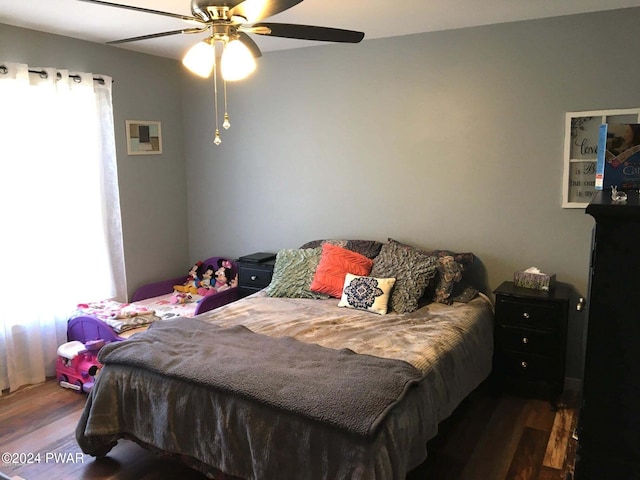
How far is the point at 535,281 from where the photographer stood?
3.38 meters

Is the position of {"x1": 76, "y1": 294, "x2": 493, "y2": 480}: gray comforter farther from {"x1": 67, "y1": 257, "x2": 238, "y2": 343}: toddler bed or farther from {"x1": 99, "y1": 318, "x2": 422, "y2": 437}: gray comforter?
{"x1": 67, "y1": 257, "x2": 238, "y2": 343}: toddler bed

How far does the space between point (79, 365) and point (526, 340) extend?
295 centimetres

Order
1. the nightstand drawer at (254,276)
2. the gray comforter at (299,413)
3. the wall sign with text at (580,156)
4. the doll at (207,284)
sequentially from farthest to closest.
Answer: the doll at (207,284) → the nightstand drawer at (254,276) → the wall sign with text at (580,156) → the gray comforter at (299,413)

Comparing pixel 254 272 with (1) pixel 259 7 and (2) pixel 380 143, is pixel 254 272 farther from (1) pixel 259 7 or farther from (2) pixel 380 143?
(1) pixel 259 7

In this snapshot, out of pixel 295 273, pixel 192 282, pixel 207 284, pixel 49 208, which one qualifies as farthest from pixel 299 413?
pixel 192 282

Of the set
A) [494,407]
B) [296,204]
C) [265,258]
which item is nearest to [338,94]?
[296,204]

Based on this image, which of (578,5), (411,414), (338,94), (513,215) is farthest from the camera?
(338,94)

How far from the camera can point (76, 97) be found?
384 cm

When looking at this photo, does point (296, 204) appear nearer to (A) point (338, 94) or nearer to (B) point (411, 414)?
(A) point (338, 94)

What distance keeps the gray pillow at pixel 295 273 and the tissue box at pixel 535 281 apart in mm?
1286

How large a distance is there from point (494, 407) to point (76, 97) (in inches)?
142

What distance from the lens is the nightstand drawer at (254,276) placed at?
4.21 m

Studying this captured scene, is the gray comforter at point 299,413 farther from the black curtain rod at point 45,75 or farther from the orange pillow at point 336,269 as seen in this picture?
the black curtain rod at point 45,75

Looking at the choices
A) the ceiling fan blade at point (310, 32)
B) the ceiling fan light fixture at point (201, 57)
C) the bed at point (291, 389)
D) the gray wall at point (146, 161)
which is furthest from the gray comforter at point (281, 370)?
the gray wall at point (146, 161)
